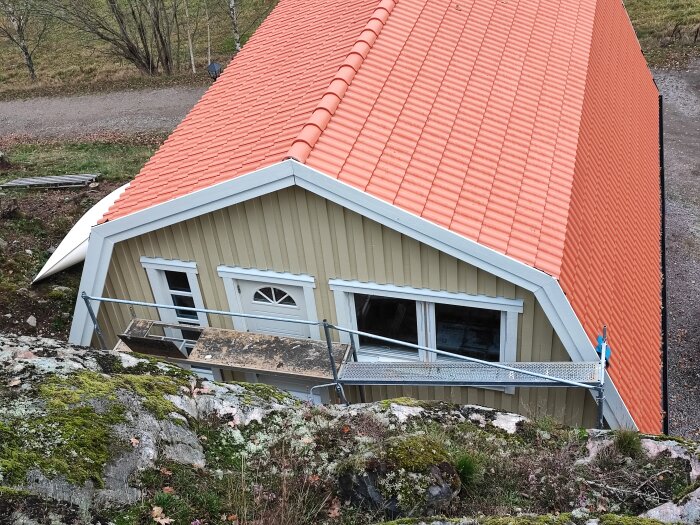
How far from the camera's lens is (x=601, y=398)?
23.1ft

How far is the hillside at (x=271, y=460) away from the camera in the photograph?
172 inches

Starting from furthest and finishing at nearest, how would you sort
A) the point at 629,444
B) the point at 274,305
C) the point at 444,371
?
1. the point at 274,305
2. the point at 444,371
3. the point at 629,444

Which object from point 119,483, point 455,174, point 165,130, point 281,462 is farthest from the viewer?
point 165,130

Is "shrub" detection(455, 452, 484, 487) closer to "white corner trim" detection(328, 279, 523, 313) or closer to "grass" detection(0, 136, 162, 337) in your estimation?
"white corner trim" detection(328, 279, 523, 313)

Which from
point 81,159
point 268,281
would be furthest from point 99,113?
point 268,281

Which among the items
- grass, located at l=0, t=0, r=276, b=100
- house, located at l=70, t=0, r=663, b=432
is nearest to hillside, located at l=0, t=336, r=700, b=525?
house, located at l=70, t=0, r=663, b=432

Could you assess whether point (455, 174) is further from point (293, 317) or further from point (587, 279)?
point (293, 317)

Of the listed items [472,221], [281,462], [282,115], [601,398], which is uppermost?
[282,115]

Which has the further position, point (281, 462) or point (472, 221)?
point (472, 221)

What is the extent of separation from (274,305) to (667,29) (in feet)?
88.4

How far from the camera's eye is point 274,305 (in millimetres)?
8922

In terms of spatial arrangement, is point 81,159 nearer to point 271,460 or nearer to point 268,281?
point 268,281

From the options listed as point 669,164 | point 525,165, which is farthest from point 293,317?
point 669,164

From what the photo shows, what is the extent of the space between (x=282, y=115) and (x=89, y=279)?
346cm
